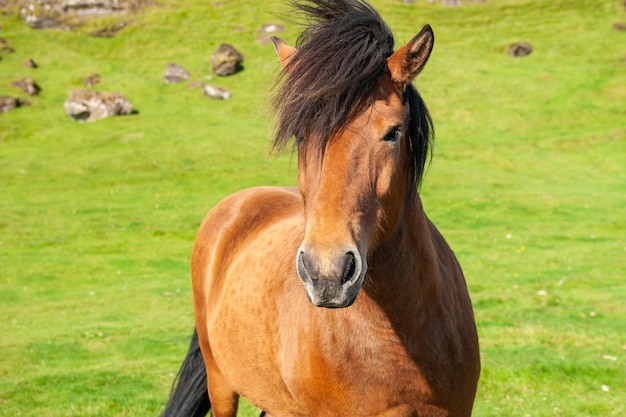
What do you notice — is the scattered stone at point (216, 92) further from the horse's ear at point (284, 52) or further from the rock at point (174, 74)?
the horse's ear at point (284, 52)

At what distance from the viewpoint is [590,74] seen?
36.2 metres

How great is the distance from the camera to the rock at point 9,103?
33250mm

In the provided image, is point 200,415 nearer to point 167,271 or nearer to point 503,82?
point 167,271

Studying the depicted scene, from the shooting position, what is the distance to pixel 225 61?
123 ft

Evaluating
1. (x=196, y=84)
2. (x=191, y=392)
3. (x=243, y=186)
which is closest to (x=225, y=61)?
(x=196, y=84)

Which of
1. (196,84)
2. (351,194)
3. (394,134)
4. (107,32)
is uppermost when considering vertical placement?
(394,134)

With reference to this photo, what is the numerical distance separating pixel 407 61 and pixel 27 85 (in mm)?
34497

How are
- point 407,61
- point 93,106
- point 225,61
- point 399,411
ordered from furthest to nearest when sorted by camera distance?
point 225,61 → point 93,106 → point 399,411 → point 407,61

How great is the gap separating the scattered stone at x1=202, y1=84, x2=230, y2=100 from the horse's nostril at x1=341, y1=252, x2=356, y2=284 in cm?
3311

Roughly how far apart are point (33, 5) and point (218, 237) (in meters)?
41.6

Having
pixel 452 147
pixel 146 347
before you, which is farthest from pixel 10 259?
pixel 452 147

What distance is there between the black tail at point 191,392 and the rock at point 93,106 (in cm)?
2814

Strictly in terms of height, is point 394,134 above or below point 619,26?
above

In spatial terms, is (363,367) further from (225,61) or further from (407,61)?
(225,61)
